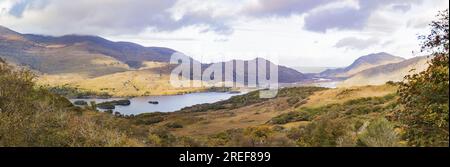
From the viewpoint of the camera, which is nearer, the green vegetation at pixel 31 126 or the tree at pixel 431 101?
the tree at pixel 431 101

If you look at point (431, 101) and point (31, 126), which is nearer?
point (431, 101)

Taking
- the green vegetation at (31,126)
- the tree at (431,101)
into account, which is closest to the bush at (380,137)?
the tree at (431,101)

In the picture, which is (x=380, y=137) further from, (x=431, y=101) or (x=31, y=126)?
(x=31, y=126)

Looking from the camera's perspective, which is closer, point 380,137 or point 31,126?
point 380,137

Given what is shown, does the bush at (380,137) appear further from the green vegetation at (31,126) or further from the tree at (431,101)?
the green vegetation at (31,126)

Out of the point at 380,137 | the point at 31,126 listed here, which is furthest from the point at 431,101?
the point at 31,126

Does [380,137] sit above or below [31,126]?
above
